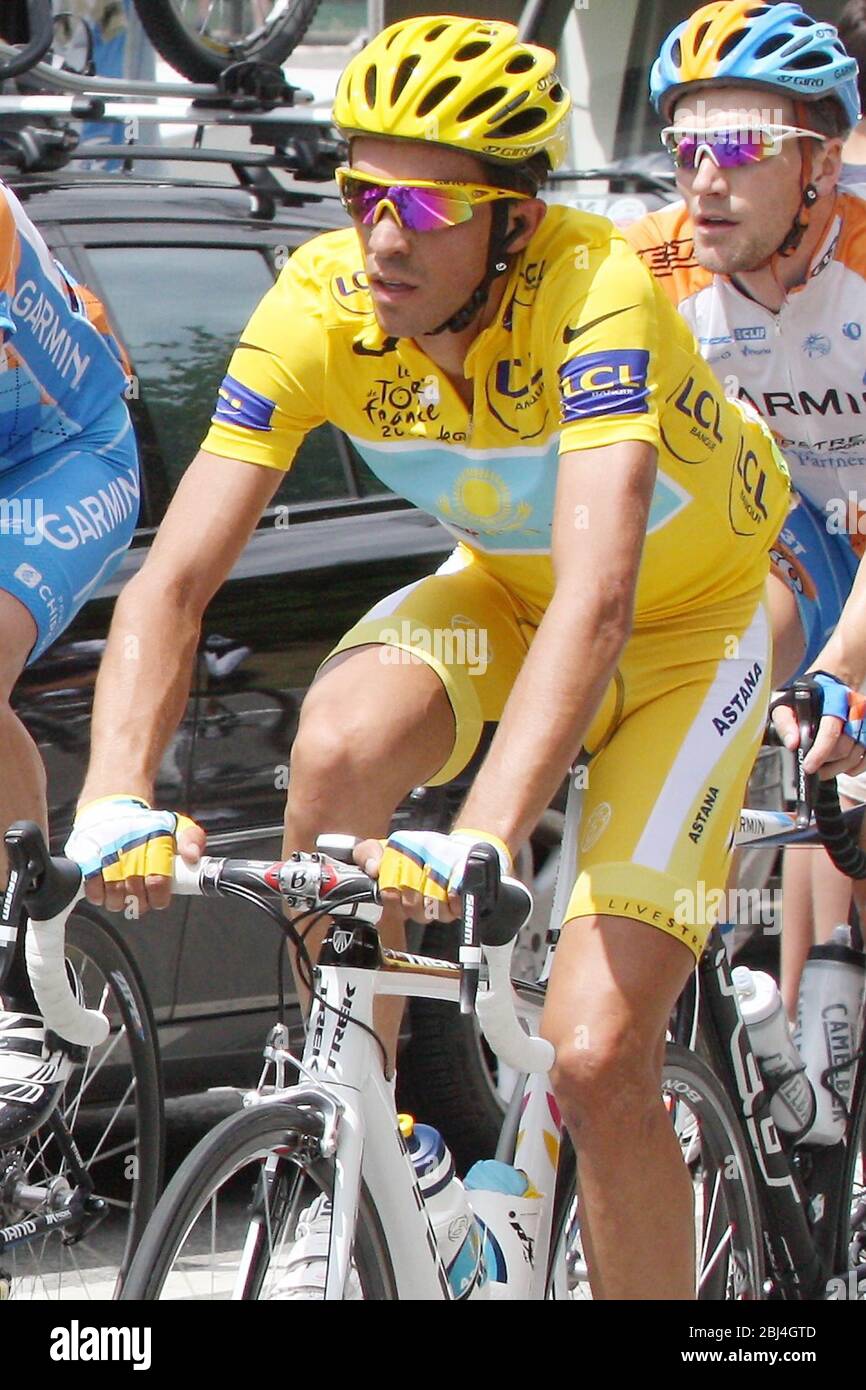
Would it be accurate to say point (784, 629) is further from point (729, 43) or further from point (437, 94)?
point (437, 94)

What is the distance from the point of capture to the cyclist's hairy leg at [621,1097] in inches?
130

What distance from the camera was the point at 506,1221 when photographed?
3521mm

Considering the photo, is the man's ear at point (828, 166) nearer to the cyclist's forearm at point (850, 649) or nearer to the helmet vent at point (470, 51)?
the cyclist's forearm at point (850, 649)

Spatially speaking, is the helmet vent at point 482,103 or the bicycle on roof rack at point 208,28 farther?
the bicycle on roof rack at point 208,28

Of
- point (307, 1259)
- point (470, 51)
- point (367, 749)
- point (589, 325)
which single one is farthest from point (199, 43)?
point (307, 1259)

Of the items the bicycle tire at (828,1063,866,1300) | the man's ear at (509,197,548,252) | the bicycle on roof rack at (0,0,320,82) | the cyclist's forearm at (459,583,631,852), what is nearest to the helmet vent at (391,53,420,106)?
the man's ear at (509,197,548,252)

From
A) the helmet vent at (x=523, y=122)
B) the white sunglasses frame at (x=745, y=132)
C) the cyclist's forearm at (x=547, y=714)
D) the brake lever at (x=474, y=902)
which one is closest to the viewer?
the brake lever at (x=474, y=902)

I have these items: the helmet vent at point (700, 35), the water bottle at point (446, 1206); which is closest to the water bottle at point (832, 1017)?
the water bottle at point (446, 1206)

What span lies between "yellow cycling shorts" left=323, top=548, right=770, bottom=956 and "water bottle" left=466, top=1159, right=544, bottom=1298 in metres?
0.47

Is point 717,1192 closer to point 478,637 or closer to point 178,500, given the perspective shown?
point 478,637

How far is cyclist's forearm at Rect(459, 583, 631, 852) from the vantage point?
3006 mm

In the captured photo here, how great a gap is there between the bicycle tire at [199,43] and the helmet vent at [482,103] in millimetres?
3942

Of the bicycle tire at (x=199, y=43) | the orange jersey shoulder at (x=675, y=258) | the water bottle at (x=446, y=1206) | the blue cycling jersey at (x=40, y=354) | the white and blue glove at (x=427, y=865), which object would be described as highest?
the bicycle tire at (x=199, y=43)

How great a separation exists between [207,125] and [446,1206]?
3768 mm
